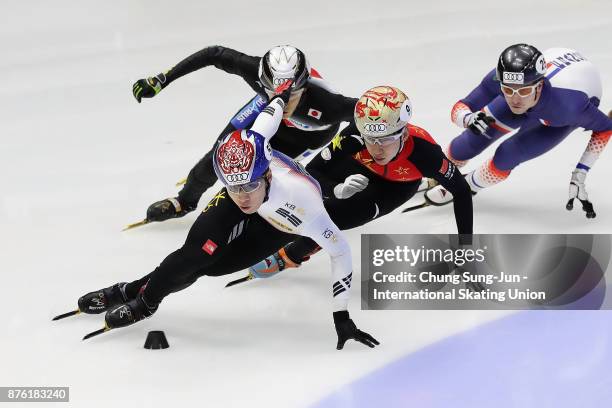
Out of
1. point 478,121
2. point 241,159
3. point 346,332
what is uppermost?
point 478,121

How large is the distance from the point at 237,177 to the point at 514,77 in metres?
1.90

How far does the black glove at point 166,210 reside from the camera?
615cm

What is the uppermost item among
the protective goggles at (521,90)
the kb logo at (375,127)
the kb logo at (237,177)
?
the protective goggles at (521,90)

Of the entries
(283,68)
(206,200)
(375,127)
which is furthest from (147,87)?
(375,127)

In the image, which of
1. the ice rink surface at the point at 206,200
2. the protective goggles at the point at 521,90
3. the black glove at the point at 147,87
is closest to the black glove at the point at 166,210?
the ice rink surface at the point at 206,200

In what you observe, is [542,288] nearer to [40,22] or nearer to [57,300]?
[57,300]

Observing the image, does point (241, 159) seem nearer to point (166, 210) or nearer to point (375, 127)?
point (375, 127)

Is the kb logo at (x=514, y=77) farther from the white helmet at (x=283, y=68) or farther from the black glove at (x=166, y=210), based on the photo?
the black glove at (x=166, y=210)

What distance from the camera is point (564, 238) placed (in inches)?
232

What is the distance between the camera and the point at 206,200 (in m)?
6.69

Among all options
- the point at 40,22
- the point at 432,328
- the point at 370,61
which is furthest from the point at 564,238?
the point at 40,22

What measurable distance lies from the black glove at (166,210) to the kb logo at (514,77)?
203 centimetres

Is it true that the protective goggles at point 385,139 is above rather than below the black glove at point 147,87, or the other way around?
below

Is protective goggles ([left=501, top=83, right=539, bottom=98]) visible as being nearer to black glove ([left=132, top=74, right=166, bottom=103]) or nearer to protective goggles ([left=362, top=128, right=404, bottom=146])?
protective goggles ([left=362, top=128, right=404, bottom=146])
